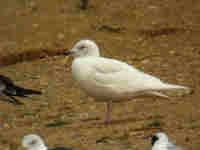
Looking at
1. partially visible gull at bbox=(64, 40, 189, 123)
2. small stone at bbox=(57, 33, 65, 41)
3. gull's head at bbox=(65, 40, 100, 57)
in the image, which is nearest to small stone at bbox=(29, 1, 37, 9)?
small stone at bbox=(57, 33, 65, 41)

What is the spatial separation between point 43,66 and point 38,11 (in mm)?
2705

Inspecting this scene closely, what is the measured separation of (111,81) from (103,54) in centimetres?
410

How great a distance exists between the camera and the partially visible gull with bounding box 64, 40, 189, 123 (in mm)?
6816

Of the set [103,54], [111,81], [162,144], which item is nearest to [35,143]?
[162,144]

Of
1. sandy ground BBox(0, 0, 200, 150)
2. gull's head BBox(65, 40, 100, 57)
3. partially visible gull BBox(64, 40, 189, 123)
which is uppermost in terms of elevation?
gull's head BBox(65, 40, 100, 57)

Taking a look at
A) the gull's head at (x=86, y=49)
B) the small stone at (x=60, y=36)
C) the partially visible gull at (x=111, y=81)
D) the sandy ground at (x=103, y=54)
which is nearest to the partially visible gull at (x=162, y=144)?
the sandy ground at (x=103, y=54)

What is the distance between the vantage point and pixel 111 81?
22.7 feet

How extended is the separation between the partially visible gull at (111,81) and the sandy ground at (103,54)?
34 cm

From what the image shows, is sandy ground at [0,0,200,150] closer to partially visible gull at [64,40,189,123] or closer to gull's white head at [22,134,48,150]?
partially visible gull at [64,40,189,123]

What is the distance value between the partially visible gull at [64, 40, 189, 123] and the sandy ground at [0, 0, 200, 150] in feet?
1.12

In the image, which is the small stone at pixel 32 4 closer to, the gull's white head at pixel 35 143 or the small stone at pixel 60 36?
the small stone at pixel 60 36

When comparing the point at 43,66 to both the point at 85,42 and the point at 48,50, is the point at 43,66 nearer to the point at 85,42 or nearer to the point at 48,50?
the point at 48,50

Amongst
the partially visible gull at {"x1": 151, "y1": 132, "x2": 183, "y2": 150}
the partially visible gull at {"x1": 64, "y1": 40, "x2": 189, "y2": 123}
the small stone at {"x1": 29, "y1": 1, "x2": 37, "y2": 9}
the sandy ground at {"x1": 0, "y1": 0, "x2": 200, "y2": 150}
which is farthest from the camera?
the small stone at {"x1": 29, "y1": 1, "x2": 37, "y2": 9}

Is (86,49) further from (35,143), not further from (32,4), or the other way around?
(32,4)
